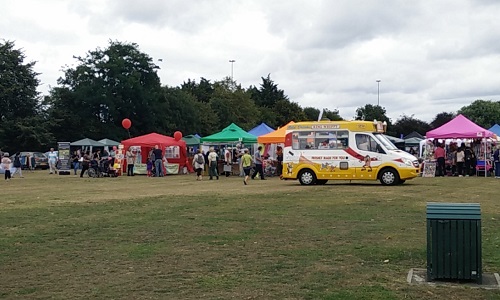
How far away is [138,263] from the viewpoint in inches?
326

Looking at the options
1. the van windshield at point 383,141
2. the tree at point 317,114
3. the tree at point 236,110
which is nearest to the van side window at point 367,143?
the van windshield at point 383,141

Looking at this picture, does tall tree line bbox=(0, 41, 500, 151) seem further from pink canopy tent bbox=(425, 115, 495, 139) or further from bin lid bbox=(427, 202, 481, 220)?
bin lid bbox=(427, 202, 481, 220)

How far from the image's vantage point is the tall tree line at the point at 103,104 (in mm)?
54969

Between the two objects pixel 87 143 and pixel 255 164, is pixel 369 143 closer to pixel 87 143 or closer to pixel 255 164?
pixel 255 164

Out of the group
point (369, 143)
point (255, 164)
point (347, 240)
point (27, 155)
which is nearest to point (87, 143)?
point (27, 155)

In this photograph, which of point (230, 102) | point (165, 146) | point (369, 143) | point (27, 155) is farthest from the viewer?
point (230, 102)

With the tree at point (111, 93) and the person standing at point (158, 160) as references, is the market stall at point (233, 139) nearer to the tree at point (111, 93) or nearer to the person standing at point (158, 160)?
the person standing at point (158, 160)

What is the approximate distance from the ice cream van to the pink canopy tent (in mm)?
8034

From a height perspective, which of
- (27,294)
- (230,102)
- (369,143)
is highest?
(230,102)

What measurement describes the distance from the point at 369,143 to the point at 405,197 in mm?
5646

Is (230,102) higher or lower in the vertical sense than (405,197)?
higher

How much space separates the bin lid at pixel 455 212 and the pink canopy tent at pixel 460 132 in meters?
24.2

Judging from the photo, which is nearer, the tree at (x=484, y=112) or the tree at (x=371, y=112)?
the tree at (x=484, y=112)

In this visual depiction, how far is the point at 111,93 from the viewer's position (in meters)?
60.2
